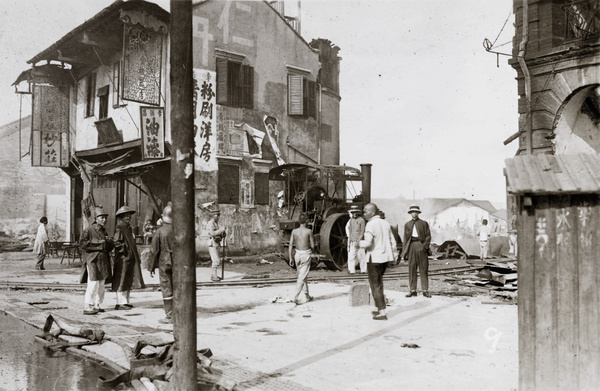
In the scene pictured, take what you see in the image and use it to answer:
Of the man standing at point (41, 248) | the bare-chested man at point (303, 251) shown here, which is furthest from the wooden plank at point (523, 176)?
the man standing at point (41, 248)

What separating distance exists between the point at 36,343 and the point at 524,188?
655cm

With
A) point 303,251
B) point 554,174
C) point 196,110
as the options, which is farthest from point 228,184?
point 554,174

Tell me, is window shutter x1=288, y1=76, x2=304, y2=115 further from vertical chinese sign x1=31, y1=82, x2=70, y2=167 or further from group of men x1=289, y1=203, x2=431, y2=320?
group of men x1=289, y1=203, x2=431, y2=320

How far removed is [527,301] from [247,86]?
753 inches

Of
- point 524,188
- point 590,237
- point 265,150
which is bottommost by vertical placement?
point 590,237

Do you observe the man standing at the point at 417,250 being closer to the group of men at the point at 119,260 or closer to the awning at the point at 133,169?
the group of men at the point at 119,260

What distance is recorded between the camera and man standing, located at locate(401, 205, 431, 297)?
11.7m

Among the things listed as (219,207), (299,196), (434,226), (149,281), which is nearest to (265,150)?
(219,207)

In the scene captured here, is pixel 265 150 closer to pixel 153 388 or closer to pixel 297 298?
pixel 297 298

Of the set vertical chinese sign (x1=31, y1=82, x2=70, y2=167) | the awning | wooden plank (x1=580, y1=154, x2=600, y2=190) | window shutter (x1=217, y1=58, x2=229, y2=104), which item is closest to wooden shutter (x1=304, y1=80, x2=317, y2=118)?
window shutter (x1=217, y1=58, x2=229, y2=104)

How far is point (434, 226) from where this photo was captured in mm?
44688

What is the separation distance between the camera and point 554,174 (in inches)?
173

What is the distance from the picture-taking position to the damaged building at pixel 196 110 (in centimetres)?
1877

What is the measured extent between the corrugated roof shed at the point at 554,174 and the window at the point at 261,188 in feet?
59.2
